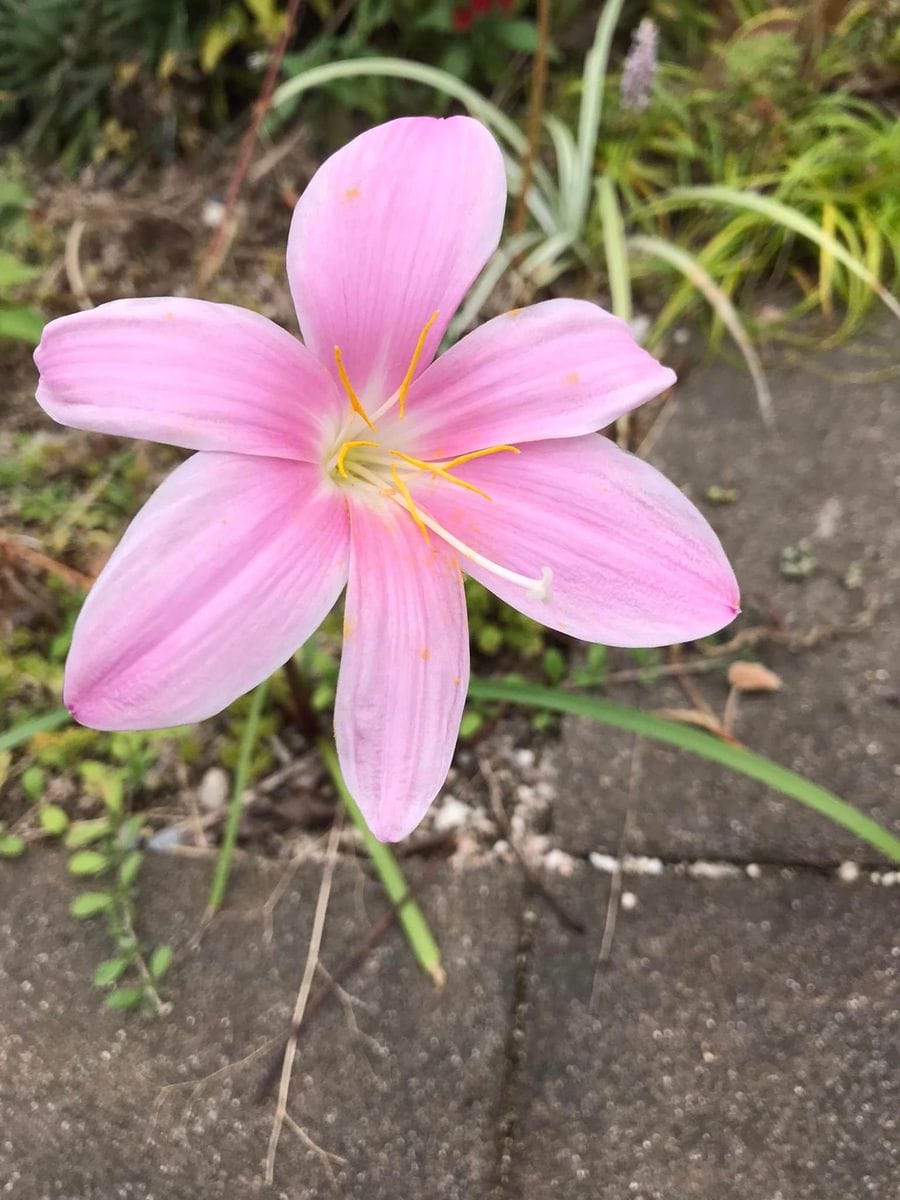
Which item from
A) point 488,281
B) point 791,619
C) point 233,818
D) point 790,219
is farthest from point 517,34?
point 233,818

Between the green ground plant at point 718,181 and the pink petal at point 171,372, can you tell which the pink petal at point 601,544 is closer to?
the pink petal at point 171,372

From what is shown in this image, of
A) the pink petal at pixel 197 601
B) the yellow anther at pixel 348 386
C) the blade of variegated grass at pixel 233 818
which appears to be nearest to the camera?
the pink petal at pixel 197 601

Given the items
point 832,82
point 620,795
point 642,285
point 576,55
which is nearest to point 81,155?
point 576,55

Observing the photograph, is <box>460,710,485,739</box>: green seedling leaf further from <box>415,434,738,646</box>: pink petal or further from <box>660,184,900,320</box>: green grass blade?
<box>660,184,900,320</box>: green grass blade

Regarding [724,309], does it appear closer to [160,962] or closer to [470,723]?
[470,723]

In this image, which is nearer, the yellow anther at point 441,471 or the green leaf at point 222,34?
the yellow anther at point 441,471

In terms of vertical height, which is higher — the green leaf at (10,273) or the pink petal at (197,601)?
the pink petal at (197,601)

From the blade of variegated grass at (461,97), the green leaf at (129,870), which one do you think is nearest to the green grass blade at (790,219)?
the blade of variegated grass at (461,97)

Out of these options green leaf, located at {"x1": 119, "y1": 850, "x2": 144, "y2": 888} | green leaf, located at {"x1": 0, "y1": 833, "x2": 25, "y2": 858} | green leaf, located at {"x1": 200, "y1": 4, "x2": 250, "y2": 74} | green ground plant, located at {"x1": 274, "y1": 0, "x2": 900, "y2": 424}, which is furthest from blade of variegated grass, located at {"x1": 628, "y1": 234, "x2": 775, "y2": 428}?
green leaf, located at {"x1": 0, "y1": 833, "x2": 25, "y2": 858}
